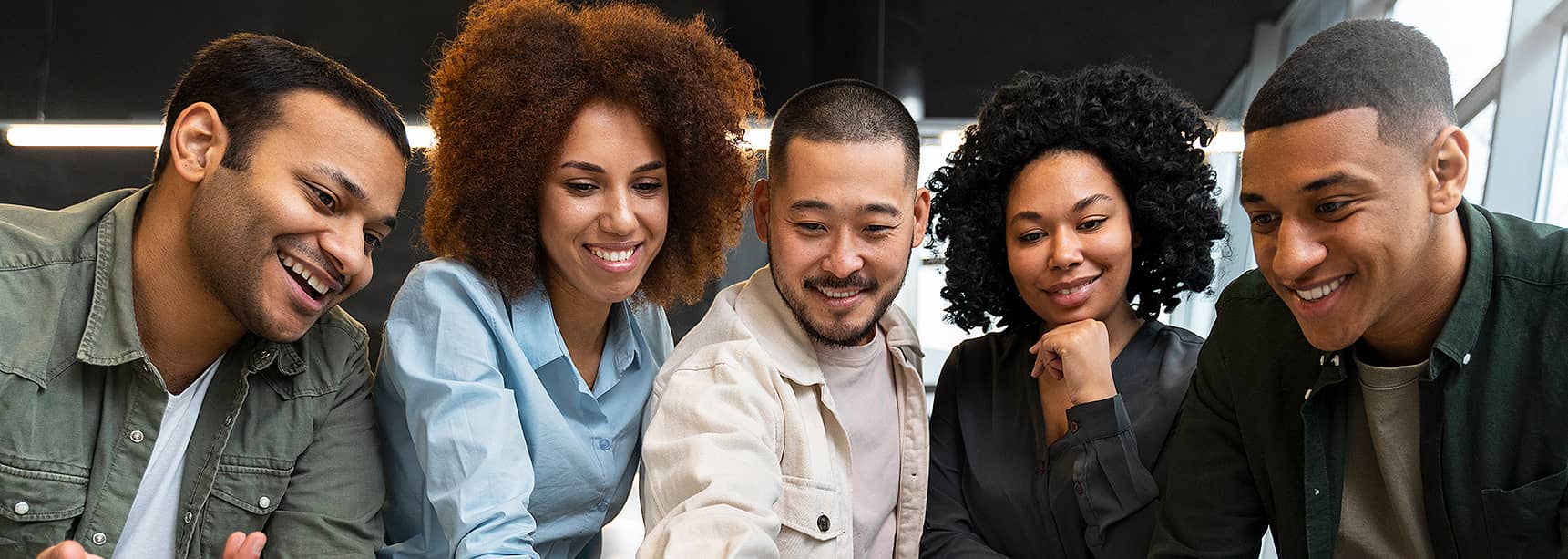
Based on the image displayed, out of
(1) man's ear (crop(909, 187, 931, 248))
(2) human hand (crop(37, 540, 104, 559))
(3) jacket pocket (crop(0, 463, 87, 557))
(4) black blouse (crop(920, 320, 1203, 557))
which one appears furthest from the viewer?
(1) man's ear (crop(909, 187, 931, 248))

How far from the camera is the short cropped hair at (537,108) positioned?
6.59ft

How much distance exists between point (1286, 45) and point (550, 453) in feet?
12.4

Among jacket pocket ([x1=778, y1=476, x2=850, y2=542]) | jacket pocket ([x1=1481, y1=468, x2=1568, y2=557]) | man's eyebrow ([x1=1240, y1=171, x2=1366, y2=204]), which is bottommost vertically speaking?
jacket pocket ([x1=778, y1=476, x2=850, y2=542])

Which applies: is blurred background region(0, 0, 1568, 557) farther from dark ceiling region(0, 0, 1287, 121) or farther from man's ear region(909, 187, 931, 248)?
man's ear region(909, 187, 931, 248)

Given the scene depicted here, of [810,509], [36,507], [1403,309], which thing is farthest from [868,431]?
[36,507]

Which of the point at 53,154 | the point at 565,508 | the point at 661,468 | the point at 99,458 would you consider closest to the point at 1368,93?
the point at 661,468

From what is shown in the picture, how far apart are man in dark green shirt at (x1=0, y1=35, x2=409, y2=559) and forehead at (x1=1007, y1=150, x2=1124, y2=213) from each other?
1.07 metres

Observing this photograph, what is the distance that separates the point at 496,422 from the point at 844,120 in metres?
0.76

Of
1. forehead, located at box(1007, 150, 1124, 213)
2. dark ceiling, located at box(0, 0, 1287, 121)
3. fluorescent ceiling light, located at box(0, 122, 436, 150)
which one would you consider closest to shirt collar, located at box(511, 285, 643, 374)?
forehead, located at box(1007, 150, 1124, 213)

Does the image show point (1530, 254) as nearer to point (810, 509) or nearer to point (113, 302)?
point (810, 509)

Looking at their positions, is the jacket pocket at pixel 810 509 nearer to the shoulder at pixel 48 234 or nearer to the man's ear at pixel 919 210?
the man's ear at pixel 919 210

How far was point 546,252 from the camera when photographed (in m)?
2.12

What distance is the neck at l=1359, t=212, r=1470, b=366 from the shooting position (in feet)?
4.93

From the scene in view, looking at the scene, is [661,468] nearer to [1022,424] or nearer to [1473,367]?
[1022,424]
